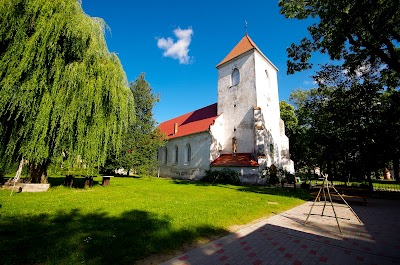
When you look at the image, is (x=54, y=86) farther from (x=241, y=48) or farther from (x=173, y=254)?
(x=241, y=48)

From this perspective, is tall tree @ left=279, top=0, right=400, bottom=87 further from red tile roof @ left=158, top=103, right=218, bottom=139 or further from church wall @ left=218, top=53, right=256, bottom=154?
red tile roof @ left=158, top=103, right=218, bottom=139

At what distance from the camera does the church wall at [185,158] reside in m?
24.8

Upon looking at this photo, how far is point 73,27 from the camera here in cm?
1012

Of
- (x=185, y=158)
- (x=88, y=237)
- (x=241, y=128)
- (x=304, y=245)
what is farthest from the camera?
(x=185, y=158)

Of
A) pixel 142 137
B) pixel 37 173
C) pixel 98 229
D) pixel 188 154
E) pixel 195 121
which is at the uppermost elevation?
pixel 195 121

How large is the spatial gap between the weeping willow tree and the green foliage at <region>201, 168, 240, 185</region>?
13208 millimetres

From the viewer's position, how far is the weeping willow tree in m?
8.93

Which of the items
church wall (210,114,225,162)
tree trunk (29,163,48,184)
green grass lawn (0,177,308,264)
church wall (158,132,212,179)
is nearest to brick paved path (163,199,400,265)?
green grass lawn (0,177,308,264)

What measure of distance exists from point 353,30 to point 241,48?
16.2 metres

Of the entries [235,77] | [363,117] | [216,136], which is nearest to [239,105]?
[235,77]

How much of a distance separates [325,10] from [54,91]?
15.9 m

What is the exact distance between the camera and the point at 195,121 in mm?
29641

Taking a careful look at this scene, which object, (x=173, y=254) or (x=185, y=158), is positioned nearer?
(x=173, y=254)

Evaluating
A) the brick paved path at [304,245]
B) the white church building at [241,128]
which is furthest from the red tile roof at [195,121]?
the brick paved path at [304,245]
